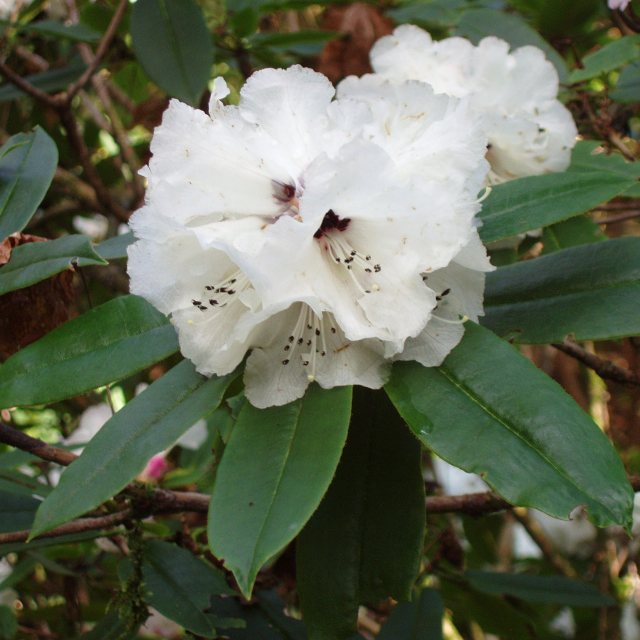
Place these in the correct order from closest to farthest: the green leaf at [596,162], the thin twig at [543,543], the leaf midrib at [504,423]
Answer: the leaf midrib at [504,423], the green leaf at [596,162], the thin twig at [543,543]

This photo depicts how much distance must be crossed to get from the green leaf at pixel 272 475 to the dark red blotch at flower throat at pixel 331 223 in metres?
0.16

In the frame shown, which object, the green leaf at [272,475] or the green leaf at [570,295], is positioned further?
the green leaf at [570,295]

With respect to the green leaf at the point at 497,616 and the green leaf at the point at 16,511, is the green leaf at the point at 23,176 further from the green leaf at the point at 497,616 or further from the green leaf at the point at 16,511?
the green leaf at the point at 497,616

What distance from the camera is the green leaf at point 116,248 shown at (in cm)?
106

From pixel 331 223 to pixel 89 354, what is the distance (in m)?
0.30

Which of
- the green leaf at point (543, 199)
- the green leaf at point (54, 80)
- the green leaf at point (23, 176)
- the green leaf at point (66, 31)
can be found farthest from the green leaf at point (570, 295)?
the green leaf at point (54, 80)

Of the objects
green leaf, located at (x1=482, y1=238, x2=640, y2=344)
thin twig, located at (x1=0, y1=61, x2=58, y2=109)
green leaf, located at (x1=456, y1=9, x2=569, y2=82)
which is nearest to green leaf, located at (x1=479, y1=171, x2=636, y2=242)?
green leaf, located at (x1=482, y1=238, x2=640, y2=344)

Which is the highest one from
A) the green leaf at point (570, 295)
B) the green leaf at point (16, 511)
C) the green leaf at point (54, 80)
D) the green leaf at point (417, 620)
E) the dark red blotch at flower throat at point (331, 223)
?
the dark red blotch at flower throat at point (331, 223)

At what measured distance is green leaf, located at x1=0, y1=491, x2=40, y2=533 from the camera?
46.4 inches

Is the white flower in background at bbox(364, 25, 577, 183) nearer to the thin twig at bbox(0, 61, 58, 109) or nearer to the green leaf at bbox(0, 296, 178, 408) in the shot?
the green leaf at bbox(0, 296, 178, 408)

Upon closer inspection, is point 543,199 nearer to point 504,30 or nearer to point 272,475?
point 272,475

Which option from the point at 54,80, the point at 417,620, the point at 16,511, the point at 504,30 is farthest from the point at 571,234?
the point at 54,80

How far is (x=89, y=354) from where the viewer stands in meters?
0.94

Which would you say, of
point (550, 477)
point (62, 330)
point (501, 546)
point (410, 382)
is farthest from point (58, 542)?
point (501, 546)
